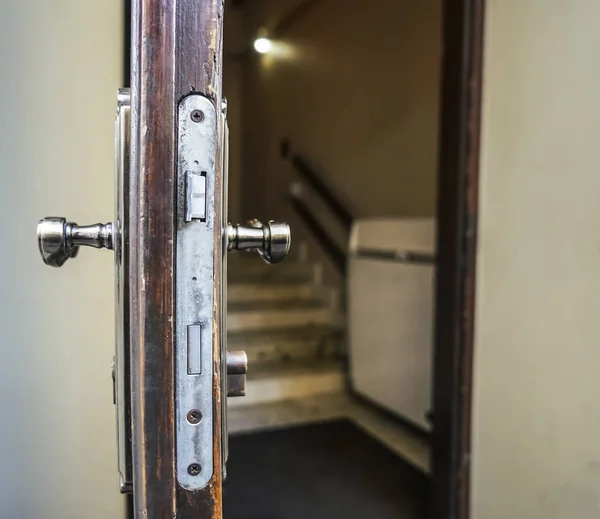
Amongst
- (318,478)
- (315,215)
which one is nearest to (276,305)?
(315,215)

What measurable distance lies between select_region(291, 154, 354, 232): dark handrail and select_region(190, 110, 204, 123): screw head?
2824 millimetres

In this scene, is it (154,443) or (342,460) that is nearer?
(154,443)

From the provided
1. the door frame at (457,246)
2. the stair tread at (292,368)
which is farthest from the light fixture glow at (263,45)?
the door frame at (457,246)

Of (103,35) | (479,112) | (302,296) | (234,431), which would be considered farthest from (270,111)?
(103,35)

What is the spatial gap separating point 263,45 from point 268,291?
225 centimetres

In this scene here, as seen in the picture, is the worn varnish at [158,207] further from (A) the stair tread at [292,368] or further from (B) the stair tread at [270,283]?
(B) the stair tread at [270,283]

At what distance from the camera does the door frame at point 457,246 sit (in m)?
1.32

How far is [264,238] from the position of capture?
1.32 ft

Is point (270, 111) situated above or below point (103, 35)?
above

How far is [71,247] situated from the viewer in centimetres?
39

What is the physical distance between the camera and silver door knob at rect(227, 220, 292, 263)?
1.31 ft

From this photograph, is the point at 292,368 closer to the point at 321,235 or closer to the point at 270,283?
the point at 270,283

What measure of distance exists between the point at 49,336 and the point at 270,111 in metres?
3.99

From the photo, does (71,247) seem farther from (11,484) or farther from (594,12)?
(594,12)
